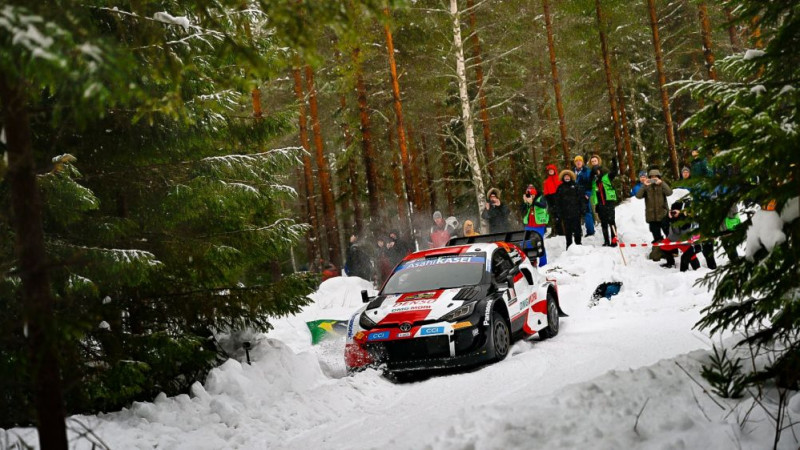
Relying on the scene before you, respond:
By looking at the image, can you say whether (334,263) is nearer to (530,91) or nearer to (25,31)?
(530,91)

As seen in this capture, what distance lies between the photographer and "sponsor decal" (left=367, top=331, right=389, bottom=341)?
925 centimetres

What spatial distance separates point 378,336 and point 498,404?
10.5 feet

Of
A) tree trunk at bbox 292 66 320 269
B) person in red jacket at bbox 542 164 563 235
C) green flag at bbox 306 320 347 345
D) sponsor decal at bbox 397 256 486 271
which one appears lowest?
green flag at bbox 306 320 347 345

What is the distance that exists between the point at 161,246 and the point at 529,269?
20.2 feet

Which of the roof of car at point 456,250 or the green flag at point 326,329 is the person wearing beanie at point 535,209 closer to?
the green flag at point 326,329

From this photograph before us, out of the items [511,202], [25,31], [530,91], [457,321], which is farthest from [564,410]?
[511,202]

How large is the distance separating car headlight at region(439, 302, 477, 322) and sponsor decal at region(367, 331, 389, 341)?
2.66 feet

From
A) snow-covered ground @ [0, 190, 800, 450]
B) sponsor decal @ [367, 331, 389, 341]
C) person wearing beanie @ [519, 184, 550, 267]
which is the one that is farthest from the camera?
person wearing beanie @ [519, 184, 550, 267]

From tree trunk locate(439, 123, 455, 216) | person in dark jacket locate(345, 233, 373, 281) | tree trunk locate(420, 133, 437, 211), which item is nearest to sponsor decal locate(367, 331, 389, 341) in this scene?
person in dark jacket locate(345, 233, 373, 281)

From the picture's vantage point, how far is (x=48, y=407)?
4.01 meters

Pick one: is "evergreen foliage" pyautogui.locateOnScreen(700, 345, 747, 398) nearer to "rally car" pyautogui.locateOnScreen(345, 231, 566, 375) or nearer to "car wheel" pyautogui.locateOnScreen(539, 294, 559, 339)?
"rally car" pyautogui.locateOnScreen(345, 231, 566, 375)

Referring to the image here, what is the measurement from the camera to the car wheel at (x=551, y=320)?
38.3 ft

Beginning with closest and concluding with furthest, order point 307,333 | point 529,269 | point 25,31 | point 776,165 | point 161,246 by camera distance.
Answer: point 25,31, point 776,165, point 161,246, point 529,269, point 307,333

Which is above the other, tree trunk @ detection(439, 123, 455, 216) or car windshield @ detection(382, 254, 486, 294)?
tree trunk @ detection(439, 123, 455, 216)
